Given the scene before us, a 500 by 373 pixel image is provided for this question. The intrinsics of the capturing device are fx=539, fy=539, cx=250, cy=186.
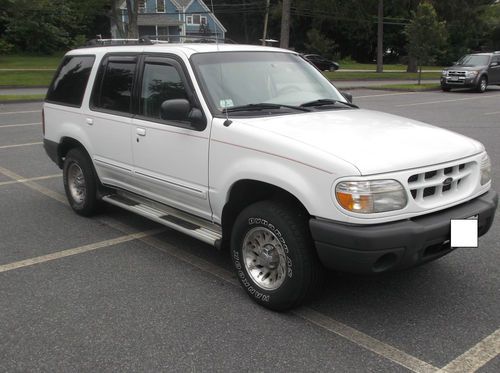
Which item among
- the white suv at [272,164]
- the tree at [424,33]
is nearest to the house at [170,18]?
the tree at [424,33]

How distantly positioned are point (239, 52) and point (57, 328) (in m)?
2.67

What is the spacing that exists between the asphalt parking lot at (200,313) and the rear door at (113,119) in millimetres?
679

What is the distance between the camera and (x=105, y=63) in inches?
213

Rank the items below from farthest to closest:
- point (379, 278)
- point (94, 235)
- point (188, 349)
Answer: point (94, 235), point (379, 278), point (188, 349)

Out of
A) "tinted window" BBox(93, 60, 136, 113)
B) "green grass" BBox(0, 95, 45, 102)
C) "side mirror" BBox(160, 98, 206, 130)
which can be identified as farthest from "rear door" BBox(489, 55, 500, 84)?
"side mirror" BBox(160, 98, 206, 130)

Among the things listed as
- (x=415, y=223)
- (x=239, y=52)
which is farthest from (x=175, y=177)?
(x=415, y=223)

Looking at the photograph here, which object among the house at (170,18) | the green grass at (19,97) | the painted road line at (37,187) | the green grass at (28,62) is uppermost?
the house at (170,18)

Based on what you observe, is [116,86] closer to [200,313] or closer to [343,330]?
[200,313]

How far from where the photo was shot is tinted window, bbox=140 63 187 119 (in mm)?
4480

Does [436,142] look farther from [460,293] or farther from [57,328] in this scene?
[57,328]

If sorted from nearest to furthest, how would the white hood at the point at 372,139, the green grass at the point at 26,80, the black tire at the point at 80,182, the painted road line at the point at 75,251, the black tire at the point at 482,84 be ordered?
the white hood at the point at 372,139
the painted road line at the point at 75,251
the black tire at the point at 80,182
the green grass at the point at 26,80
the black tire at the point at 482,84

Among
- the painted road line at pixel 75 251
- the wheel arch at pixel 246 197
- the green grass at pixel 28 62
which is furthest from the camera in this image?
the green grass at pixel 28 62

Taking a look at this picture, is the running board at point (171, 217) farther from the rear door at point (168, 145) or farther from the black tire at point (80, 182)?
the black tire at point (80, 182)

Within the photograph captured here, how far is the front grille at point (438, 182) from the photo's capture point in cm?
336
